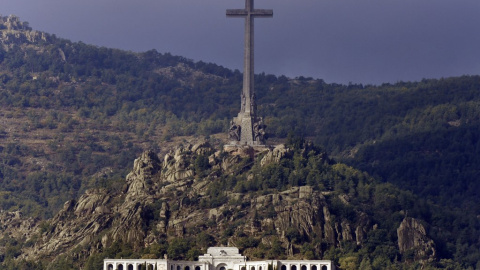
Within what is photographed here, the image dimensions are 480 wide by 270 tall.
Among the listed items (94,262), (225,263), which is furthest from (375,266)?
(94,262)

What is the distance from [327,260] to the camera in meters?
197

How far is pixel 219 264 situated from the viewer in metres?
198

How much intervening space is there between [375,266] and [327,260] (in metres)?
5.67

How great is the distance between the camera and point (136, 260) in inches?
7648

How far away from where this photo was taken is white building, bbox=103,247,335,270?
19312 cm

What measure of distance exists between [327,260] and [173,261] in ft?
51.3

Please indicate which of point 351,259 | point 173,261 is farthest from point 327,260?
point 173,261

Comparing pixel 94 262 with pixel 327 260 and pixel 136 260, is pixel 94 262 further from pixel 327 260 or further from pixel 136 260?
pixel 327 260

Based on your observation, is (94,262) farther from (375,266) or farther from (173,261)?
(375,266)

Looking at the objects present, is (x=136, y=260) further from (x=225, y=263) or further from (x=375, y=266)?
(x=375, y=266)

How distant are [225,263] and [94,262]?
44.1 ft

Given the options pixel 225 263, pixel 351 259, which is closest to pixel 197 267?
pixel 225 263

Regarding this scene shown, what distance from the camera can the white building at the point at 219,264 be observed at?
193 metres

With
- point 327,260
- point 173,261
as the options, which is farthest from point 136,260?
point 327,260
